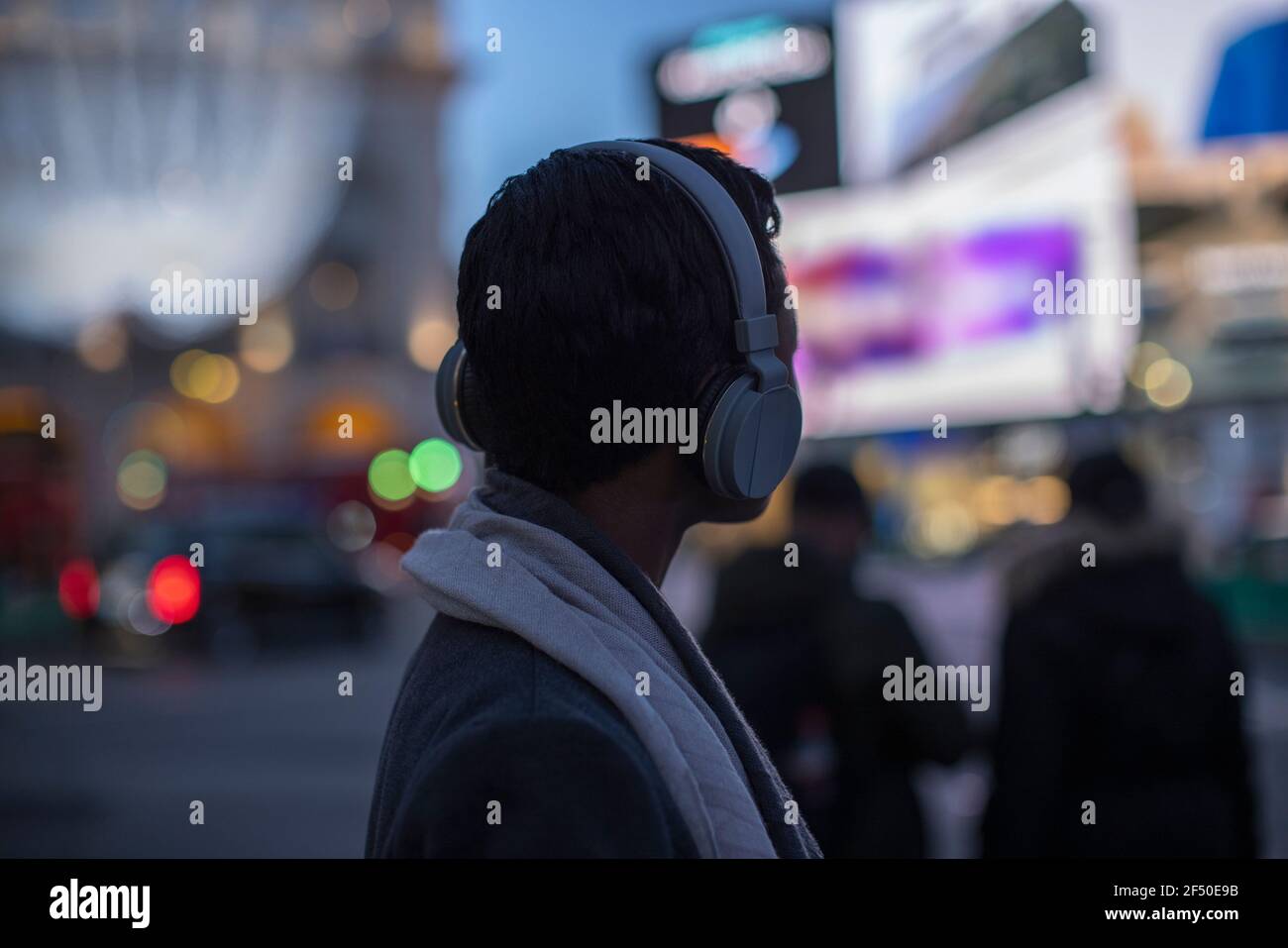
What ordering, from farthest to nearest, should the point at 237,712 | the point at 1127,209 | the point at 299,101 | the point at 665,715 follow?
the point at 299,101 < the point at 237,712 < the point at 1127,209 < the point at 665,715

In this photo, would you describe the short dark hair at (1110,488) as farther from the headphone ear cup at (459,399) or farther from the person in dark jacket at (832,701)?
the headphone ear cup at (459,399)

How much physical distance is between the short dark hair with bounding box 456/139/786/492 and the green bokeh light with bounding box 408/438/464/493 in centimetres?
3324

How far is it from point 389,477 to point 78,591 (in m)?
17.3

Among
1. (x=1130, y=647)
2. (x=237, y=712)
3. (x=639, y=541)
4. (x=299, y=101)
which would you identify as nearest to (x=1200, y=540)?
(x=237, y=712)

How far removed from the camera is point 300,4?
133ft

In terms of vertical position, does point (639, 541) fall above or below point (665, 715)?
above

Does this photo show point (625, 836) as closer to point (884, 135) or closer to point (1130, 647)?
point (1130, 647)

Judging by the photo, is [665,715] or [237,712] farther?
[237,712]

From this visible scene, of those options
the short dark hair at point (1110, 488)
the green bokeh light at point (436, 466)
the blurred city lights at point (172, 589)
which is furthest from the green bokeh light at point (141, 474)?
the short dark hair at point (1110, 488)

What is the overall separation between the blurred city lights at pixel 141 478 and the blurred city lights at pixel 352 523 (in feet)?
31.2

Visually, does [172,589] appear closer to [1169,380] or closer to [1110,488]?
[1169,380]

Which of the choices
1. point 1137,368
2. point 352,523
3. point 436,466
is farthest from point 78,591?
point 436,466

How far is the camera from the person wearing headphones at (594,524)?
1165mm
